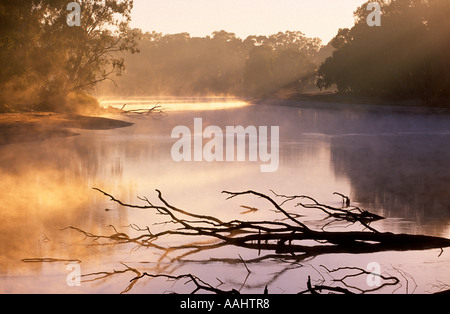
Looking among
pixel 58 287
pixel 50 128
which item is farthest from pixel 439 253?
pixel 50 128

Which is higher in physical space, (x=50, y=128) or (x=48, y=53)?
(x=48, y=53)

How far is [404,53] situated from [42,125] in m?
40.5

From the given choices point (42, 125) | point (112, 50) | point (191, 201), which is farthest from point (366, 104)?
point (191, 201)

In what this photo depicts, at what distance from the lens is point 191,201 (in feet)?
41.9

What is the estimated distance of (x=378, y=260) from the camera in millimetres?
7434

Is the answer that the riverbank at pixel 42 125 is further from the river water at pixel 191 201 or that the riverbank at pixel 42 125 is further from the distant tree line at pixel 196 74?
the distant tree line at pixel 196 74

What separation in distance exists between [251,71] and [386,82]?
70.2 m

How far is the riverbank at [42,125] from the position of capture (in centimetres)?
3113

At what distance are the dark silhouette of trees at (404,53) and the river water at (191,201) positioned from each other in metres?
34.9

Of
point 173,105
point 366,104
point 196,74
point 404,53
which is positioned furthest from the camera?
point 196,74

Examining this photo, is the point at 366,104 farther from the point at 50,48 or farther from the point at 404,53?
the point at 50,48

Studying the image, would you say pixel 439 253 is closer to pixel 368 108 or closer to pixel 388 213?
pixel 388 213

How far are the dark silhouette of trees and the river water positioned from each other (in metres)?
34.9

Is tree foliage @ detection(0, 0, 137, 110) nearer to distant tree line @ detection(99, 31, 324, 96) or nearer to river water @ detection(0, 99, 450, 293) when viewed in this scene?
river water @ detection(0, 99, 450, 293)
